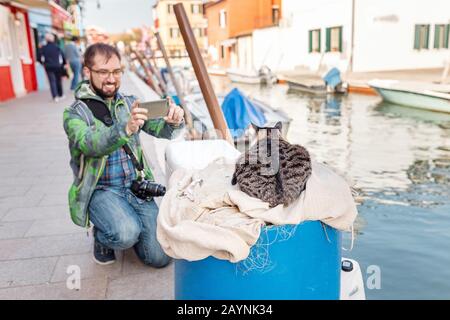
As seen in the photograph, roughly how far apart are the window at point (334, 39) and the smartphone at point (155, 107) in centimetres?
2341

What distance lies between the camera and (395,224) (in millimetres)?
5719

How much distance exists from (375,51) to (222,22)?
23462 millimetres

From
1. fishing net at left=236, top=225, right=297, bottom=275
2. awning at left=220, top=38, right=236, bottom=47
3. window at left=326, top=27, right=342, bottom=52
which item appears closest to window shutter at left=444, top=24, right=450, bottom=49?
window at left=326, top=27, right=342, bottom=52

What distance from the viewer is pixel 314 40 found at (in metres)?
26.7

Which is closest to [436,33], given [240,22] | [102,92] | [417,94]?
[417,94]

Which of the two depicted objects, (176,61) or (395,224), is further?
(176,61)

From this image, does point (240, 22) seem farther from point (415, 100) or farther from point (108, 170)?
point (108, 170)

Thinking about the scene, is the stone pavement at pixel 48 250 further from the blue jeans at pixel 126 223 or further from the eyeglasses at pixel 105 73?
the eyeglasses at pixel 105 73

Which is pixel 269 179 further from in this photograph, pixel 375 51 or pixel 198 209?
pixel 375 51

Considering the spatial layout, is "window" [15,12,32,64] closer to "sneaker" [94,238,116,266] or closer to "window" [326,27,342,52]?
"sneaker" [94,238,116,266]

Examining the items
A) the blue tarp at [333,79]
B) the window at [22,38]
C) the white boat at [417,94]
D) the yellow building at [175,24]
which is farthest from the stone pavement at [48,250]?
the yellow building at [175,24]

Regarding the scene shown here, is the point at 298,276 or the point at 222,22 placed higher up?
the point at 222,22

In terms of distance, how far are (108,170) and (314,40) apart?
83.8 feet
